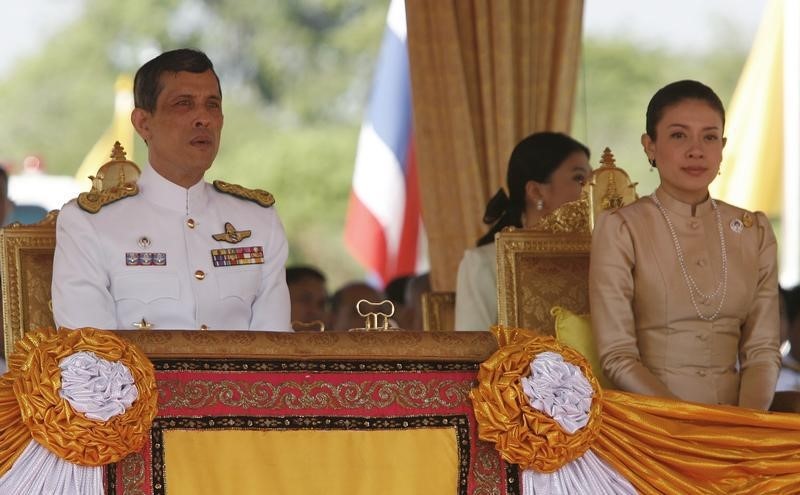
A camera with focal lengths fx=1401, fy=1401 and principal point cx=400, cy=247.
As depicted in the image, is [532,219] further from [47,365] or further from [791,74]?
[791,74]

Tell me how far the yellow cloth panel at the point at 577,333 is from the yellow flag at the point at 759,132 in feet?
15.5

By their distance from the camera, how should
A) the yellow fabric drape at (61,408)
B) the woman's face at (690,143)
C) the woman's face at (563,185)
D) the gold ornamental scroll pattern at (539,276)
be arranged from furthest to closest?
1. the woman's face at (563,185)
2. the gold ornamental scroll pattern at (539,276)
3. the woman's face at (690,143)
4. the yellow fabric drape at (61,408)

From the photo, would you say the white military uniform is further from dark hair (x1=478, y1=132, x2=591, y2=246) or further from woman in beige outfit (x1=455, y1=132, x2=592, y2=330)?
dark hair (x1=478, y1=132, x2=591, y2=246)

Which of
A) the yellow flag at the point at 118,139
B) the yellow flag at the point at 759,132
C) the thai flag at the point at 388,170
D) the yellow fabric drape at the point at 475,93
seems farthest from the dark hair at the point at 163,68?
the yellow flag at the point at 118,139

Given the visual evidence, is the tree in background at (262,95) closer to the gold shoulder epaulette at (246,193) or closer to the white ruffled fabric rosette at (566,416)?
the gold shoulder epaulette at (246,193)

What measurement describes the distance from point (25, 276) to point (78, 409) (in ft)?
3.68

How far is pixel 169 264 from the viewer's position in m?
3.26

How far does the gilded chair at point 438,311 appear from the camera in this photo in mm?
4656

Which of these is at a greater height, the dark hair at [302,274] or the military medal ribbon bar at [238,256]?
the military medal ribbon bar at [238,256]

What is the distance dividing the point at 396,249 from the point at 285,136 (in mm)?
7503

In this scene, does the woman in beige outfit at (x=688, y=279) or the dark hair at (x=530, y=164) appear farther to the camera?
the dark hair at (x=530, y=164)

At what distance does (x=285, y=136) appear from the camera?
15.4 meters

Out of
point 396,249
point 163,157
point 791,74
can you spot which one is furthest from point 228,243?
point 791,74

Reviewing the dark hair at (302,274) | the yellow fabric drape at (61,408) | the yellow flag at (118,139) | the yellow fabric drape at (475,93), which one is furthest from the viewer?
the yellow flag at (118,139)
